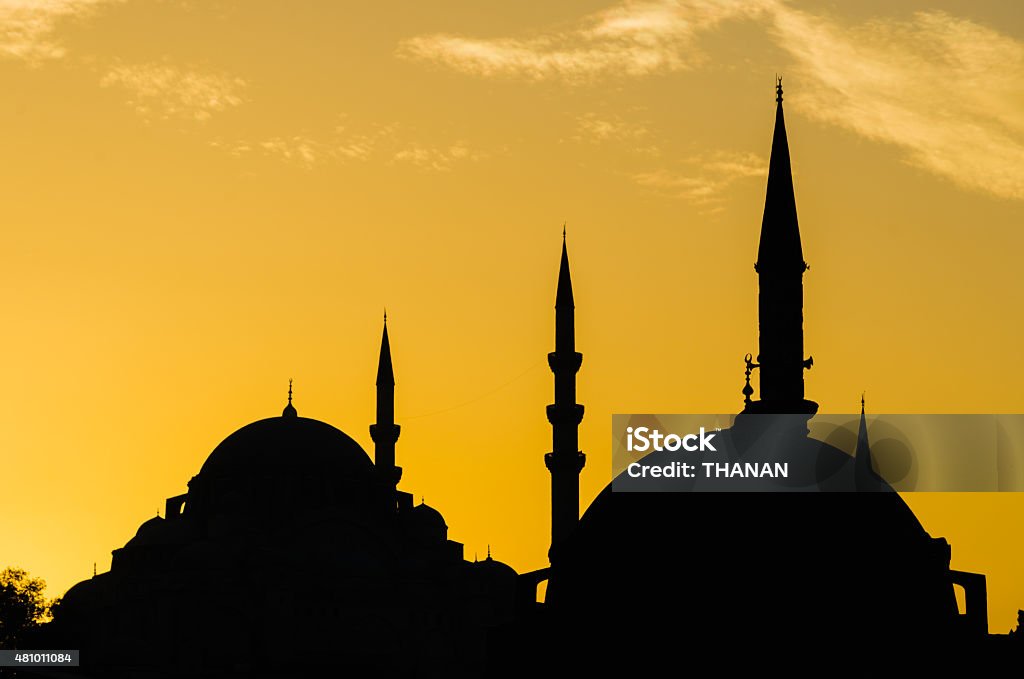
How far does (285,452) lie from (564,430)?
1664cm

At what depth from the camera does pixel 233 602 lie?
55.8m

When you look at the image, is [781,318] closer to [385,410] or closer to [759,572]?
[759,572]

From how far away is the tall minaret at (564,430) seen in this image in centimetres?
4669

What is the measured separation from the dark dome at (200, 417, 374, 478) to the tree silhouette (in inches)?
273

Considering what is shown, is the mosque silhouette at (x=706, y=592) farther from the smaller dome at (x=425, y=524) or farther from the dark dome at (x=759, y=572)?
the smaller dome at (x=425, y=524)

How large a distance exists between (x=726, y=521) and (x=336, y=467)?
2136cm

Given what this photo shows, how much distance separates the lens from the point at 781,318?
41219 millimetres

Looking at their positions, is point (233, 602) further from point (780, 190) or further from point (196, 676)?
point (780, 190)

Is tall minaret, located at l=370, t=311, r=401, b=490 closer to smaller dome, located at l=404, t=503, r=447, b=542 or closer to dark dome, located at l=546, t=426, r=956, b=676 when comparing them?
smaller dome, located at l=404, t=503, r=447, b=542

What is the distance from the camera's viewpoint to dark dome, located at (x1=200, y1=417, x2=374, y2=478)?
202 feet

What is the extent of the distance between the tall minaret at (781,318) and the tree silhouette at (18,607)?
26.8 metres

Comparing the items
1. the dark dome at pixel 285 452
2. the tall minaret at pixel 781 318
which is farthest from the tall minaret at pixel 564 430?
the dark dome at pixel 285 452

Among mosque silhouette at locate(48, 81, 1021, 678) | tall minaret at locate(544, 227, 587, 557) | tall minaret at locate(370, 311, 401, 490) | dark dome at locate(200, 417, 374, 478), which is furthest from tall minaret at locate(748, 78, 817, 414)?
dark dome at locate(200, 417, 374, 478)

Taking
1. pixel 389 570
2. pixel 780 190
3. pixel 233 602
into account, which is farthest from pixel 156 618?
pixel 780 190
